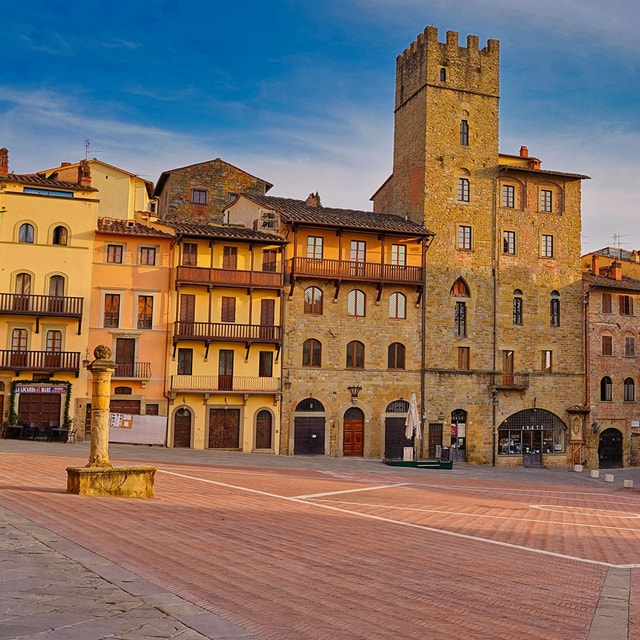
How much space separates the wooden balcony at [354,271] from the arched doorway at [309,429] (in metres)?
6.48

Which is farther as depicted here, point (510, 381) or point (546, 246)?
point (546, 246)

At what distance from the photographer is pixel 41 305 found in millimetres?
34719

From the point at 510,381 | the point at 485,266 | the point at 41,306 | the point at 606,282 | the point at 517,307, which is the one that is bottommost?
the point at 510,381

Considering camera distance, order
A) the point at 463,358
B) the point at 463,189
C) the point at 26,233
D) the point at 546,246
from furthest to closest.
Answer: the point at 546,246 < the point at 463,189 < the point at 463,358 < the point at 26,233

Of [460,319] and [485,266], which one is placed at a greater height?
[485,266]

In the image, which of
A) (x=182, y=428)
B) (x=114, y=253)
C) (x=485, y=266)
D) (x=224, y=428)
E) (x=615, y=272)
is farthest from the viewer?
(x=615, y=272)

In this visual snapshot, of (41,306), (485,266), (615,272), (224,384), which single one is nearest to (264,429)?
(224,384)

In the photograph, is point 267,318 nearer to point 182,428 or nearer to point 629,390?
point 182,428

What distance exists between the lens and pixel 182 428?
36875 mm

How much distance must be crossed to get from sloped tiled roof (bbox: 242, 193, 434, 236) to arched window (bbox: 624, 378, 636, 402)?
16696mm

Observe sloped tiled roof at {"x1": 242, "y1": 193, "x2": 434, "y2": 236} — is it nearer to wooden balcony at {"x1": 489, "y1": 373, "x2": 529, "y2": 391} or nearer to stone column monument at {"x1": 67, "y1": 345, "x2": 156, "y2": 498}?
wooden balcony at {"x1": 489, "y1": 373, "x2": 529, "y2": 391}

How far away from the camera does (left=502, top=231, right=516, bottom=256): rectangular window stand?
44.6 m

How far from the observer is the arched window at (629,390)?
4709cm

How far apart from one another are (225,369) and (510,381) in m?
16.5
